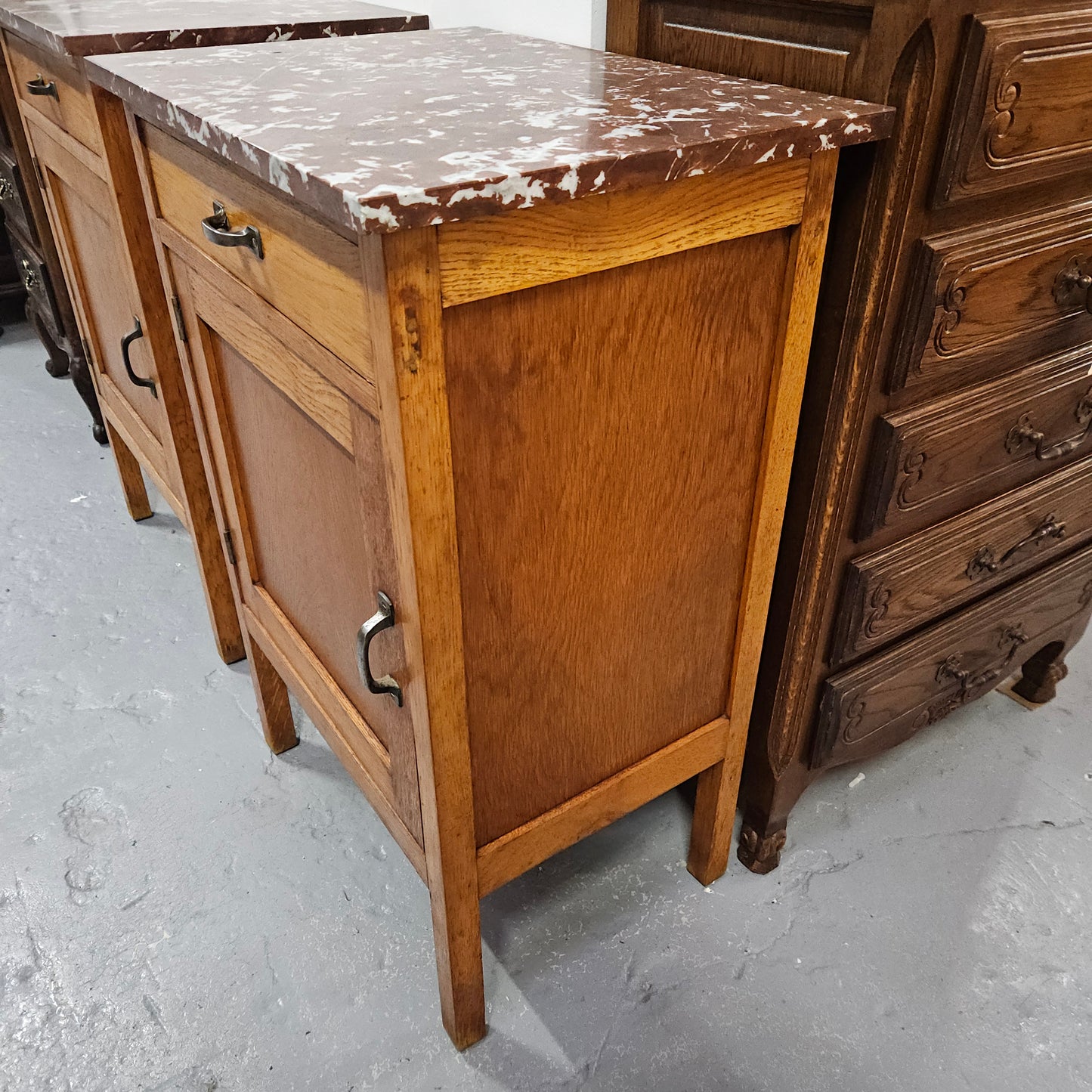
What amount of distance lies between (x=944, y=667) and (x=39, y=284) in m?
2.11

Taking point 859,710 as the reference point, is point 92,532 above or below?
below

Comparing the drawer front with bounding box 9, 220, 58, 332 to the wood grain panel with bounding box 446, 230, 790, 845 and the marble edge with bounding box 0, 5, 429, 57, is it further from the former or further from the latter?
the wood grain panel with bounding box 446, 230, 790, 845

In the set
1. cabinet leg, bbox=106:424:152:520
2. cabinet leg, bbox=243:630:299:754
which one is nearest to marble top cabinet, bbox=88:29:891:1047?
cabinet leg, bbox=243:630:299:754

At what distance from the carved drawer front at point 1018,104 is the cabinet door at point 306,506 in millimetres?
528

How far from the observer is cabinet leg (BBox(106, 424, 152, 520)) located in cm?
184

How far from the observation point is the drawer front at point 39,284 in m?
2.05

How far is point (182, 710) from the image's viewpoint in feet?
4.83

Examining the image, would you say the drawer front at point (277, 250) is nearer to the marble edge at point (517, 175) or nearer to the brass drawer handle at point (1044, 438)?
the marble edge at point (517, 175)

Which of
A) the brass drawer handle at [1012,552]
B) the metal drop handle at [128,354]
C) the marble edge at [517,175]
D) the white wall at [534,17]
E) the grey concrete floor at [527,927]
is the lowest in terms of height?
the grey concrete floor at [527,927]

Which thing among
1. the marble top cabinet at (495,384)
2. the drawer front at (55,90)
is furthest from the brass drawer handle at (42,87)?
the marble top cabinet at (495,384)

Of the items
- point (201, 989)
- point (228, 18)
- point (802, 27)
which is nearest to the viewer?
point (802, 27)

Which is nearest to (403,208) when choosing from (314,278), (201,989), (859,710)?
(314,278)

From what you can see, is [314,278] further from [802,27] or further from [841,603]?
[841,603]

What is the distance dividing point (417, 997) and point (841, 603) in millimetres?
685
